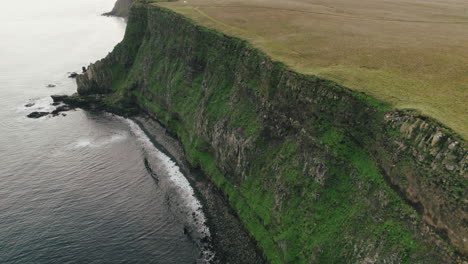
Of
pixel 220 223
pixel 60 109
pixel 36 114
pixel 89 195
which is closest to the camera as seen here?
pixel 220 223

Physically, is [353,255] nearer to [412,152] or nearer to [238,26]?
[412,152]

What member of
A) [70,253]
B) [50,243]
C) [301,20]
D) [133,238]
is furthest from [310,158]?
[301,20]

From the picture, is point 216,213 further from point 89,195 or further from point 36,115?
point 36,115

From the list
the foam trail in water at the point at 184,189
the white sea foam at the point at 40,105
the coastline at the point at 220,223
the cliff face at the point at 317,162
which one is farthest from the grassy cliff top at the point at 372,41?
the white sea foam at the point at 40,105

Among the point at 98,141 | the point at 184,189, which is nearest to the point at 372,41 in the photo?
the point at 184,189

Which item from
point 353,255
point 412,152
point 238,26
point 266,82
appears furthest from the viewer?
point 238,26

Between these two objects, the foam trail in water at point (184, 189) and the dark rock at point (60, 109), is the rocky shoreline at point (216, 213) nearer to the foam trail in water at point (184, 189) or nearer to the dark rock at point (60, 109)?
the foam trail in water at point (184, 189)
